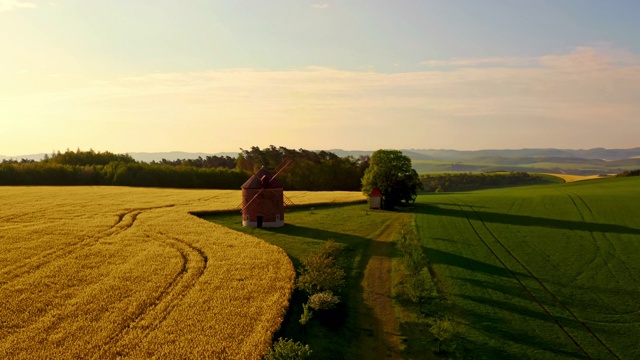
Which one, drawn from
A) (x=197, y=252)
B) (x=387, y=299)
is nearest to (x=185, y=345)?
(x=387, y=299)

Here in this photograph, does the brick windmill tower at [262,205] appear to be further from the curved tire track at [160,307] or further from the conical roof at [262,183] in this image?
the curved tire track at [160,307]

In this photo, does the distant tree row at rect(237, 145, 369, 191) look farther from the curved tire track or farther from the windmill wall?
the curved tire track

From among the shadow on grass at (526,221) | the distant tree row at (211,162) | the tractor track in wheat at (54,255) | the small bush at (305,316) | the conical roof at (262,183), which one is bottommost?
the small bush at (305,316)

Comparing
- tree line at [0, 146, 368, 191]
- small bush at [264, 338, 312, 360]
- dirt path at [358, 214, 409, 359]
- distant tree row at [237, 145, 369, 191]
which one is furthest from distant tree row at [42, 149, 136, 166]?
small bush at [264, 338, 312, 360]

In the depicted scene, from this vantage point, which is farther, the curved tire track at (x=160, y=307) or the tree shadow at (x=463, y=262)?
the tree shadow at (x=463, y=262)

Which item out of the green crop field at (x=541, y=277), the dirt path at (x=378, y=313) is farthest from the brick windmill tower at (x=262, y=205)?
the green crop field at (x=541, y=277)

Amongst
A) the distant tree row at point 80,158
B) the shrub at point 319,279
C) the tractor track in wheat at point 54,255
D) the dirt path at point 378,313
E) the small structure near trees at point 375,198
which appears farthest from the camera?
the distant tree row at point 80,158

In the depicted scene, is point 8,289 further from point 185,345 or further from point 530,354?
point 530,354
